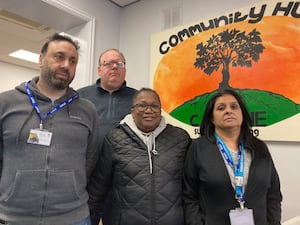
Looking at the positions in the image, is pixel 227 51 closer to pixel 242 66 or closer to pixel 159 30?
pixel 242 66

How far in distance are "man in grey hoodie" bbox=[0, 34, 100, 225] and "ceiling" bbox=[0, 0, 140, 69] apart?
1.33m

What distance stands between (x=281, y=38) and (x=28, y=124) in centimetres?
186

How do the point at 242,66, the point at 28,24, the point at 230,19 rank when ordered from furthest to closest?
1. the point at 28,24
2. the point at 230,19
3. the point at 242,66

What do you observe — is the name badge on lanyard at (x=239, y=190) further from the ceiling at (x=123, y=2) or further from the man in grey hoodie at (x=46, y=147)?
the ceiling at (x=123, y=2)

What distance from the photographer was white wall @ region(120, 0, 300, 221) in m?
1.93

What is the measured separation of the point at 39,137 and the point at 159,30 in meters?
1.96

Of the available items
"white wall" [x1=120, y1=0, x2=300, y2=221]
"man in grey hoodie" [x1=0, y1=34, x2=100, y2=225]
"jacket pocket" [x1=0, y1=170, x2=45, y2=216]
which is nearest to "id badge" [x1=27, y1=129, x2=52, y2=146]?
"man in grey hoodie" [x1=0, y1=34, x2=100, y2=225]

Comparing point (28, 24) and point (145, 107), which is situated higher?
point (28, 24)

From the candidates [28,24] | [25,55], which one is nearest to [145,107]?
[28,24]

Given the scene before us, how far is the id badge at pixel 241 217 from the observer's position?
4.37 feet

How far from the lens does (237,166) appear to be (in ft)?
4.78

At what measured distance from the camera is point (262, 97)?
206cm

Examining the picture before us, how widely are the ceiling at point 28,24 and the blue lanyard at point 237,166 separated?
2017mm

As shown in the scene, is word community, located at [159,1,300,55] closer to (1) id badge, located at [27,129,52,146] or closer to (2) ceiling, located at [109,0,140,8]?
(2) ceiling, located at [109,0,140,8]
